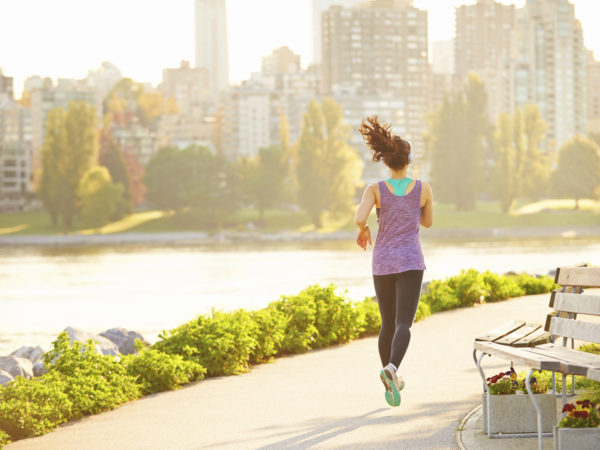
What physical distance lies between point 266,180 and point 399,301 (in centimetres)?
8400

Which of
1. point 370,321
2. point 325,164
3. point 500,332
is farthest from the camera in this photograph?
point 325,164

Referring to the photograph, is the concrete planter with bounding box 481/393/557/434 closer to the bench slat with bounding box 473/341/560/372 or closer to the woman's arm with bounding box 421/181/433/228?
the bench slat with bounding box 473/341/560/372

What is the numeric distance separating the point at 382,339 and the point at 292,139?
554 feet

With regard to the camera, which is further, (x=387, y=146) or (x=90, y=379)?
(x=90, y=379)

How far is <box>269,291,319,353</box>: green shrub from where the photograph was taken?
9266 millimetres

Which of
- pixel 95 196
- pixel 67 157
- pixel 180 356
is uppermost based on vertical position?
pixel 67 157

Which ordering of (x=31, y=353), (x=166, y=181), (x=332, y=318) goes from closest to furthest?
(x=332, y=318) < (x=31, y=353) < (x=166, y=181)

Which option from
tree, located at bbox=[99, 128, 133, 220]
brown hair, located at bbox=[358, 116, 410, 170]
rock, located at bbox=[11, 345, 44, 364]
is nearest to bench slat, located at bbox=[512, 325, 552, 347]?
brown hair, located at bbox=[358, 116, 410, 170]

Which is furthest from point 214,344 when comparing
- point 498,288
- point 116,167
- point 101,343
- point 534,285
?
point 116,167

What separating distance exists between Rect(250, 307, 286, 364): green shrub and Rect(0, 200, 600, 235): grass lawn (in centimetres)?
7211

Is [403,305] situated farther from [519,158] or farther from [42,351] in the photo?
[519,158]

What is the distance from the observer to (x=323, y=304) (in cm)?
984

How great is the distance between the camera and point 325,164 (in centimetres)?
8125

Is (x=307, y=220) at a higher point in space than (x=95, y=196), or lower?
lower
